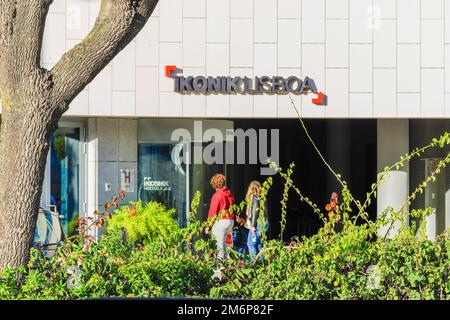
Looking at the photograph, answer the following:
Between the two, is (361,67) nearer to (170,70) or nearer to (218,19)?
(218,19)

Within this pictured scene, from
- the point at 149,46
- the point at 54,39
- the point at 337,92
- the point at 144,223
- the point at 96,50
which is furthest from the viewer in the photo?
the point at 337,92

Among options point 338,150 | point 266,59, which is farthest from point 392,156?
point 338,150

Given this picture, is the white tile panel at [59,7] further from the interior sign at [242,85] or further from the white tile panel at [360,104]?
the white tile panel at [360,104]

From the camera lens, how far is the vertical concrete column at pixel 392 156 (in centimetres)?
2086

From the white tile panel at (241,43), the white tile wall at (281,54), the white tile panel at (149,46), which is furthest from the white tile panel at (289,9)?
the white tile panel at (149,46)

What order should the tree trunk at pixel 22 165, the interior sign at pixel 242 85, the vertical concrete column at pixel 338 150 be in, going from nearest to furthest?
the tree trunk at pixel 22 165
the interior sign at pixel 242 85
the vertical concrete column at pixel 338 150

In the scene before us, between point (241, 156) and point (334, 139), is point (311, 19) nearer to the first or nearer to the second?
point (241, 156)

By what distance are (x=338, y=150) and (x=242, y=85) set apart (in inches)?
265

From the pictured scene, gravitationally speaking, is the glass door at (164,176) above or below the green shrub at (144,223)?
above

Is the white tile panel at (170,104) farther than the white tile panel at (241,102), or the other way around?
the white tile panel at (241,102)

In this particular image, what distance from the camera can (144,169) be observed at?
806 inches

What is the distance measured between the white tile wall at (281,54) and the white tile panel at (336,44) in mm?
19

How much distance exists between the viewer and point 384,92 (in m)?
20.0
